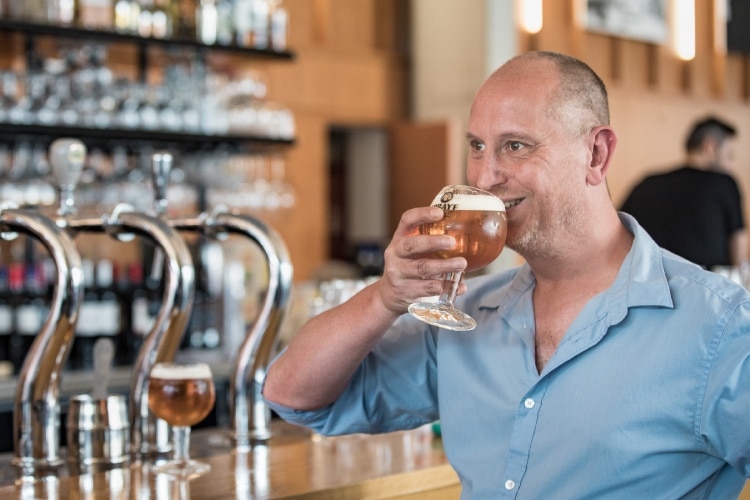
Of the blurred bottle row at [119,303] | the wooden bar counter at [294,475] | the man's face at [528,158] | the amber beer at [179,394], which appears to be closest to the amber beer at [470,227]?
the man's face at [528,158]

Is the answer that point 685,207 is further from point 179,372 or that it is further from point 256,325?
point 179,372

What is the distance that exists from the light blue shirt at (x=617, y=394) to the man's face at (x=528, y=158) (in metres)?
0.12

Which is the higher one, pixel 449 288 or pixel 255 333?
pixel 449 288

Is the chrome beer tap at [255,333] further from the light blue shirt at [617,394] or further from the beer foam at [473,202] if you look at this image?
the beer foam at [473,202]

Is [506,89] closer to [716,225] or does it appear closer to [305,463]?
[305,463]

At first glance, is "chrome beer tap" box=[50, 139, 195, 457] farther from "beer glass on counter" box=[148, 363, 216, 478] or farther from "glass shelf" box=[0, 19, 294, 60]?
"glass shelf" box=[0, 19, 294, 60]

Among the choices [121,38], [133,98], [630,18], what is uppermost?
[630,18]

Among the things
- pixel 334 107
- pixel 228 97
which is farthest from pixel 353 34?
pixel 228 97

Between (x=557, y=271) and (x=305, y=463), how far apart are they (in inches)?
22.0

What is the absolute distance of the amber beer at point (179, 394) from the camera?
1923 millimetres

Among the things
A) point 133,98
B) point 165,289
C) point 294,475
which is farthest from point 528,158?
point 133,98

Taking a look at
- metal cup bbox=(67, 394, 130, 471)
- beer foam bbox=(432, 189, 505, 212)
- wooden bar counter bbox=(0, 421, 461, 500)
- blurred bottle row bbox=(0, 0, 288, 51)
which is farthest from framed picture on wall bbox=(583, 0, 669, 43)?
beer foam bbox=(432, 189, 505, 212)

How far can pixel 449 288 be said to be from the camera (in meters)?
1.55

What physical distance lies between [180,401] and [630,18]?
21.5 ft
